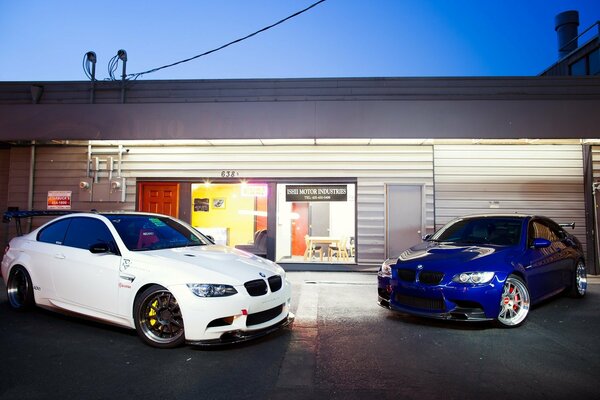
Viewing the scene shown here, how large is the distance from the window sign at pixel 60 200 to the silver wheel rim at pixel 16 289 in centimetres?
489

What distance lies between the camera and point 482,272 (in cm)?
463

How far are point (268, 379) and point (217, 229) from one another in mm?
7210

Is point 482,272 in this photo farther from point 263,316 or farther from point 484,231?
point 263,316

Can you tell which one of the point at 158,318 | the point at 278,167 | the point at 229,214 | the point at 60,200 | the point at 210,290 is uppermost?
the point at 278,167

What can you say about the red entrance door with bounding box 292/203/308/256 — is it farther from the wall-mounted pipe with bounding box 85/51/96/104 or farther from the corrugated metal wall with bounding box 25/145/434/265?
the wall-mounted pipe with bounding box 85/51/96/104

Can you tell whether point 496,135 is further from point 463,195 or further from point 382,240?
point 382,240

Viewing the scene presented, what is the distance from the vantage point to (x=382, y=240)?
9.53 metres

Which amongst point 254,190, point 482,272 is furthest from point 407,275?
point 254,190

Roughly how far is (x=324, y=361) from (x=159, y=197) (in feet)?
24.8

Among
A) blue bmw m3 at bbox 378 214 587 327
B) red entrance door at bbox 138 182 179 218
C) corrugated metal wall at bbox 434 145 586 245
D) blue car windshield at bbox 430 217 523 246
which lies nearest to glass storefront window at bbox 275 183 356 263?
corrugated metal wall at bbox 434 145 586 245

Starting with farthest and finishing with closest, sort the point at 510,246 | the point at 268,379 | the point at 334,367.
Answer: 1. the point at 510,246
2. the point at 334,367
3. the point at 268,379

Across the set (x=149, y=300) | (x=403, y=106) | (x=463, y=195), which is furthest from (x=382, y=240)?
(x=149, y=300)

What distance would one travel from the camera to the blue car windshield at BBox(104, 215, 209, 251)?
4.75 m

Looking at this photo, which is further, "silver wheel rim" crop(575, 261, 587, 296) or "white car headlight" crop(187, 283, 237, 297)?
"silver wheel rim" crop(575, 261, 587, 296)
